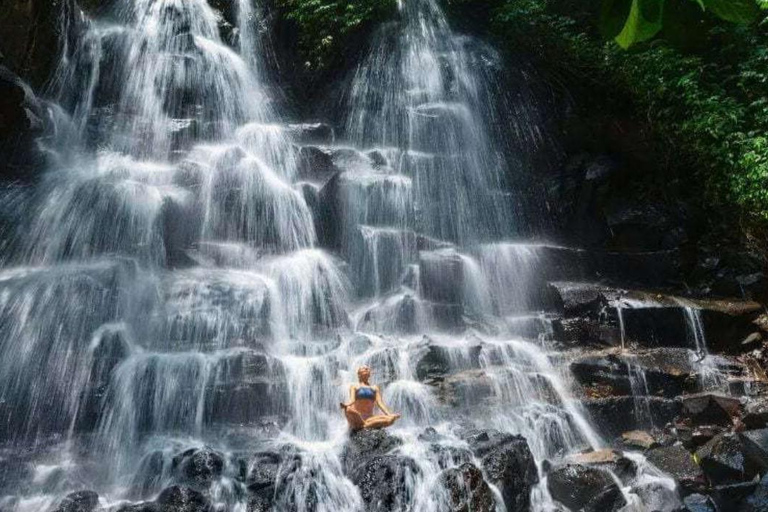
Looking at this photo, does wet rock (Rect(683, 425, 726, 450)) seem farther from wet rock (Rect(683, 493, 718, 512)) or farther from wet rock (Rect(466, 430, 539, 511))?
wet rock (Rect(466, 430, 539, 511))

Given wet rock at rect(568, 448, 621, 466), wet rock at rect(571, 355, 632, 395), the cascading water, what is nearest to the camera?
wet rock at rect(568, 448, 621, 466)

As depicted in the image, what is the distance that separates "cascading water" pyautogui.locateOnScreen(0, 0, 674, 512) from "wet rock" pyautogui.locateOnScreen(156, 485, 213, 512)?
26cm

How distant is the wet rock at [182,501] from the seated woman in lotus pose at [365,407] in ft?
6.15

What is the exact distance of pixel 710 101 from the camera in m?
11.4

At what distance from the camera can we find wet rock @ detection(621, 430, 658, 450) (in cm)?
743

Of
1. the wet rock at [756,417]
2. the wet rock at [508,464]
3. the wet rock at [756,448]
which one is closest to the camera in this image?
the wet rock at [508,464]

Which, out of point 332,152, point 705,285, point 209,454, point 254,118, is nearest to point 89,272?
point 209,454

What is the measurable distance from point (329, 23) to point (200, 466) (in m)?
14.1

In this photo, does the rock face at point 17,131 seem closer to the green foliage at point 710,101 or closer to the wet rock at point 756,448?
the green foliage at point 710,101

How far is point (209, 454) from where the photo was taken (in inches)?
240

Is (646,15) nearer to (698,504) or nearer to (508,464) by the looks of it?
(508,464)

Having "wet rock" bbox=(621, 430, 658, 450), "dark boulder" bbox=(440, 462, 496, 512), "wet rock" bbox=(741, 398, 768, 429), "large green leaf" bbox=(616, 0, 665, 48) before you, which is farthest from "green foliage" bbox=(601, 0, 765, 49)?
"wet rock" bbox=(741, 398, 768, 429)

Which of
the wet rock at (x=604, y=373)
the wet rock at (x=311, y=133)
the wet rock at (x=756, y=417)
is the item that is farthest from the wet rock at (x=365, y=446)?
the wet rock at (x=311, y=133)

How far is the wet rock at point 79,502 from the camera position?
5395 millimetres
